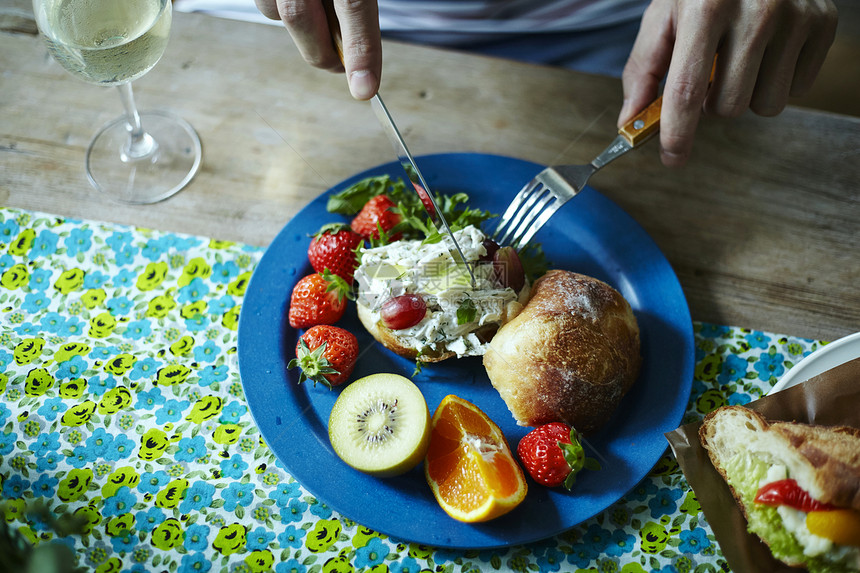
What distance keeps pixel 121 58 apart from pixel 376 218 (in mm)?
701

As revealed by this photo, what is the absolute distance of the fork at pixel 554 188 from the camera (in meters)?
1.69

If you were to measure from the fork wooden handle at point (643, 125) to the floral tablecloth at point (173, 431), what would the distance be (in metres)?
0.54

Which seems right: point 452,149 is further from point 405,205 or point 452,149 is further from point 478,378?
point 478,378

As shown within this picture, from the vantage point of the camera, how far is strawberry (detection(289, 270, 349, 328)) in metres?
1.62

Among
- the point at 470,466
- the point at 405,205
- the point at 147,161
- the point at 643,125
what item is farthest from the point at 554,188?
the point at 147,161

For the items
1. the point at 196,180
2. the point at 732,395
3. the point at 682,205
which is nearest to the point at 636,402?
the point at 732,395

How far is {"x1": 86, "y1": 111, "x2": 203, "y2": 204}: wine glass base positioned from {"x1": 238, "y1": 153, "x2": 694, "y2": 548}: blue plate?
0.43 m

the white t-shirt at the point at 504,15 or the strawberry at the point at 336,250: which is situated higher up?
the white t-shirt at the point at 504,15

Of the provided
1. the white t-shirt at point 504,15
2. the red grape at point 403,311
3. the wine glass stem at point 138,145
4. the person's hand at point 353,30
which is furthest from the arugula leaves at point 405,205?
the white t-shirt at point 504,15

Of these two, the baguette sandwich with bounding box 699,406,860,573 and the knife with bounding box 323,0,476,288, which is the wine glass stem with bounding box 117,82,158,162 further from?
the baguette sandwich with bounding box 699,406,860,573

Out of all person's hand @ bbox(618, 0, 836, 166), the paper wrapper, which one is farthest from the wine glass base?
the paper wrapper

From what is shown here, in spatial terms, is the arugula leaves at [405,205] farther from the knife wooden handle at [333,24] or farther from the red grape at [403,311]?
the knife wooden handle at [333,24]

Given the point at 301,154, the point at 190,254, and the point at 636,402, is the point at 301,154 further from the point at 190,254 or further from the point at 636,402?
the point at 636,402

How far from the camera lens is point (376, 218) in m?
1.71
